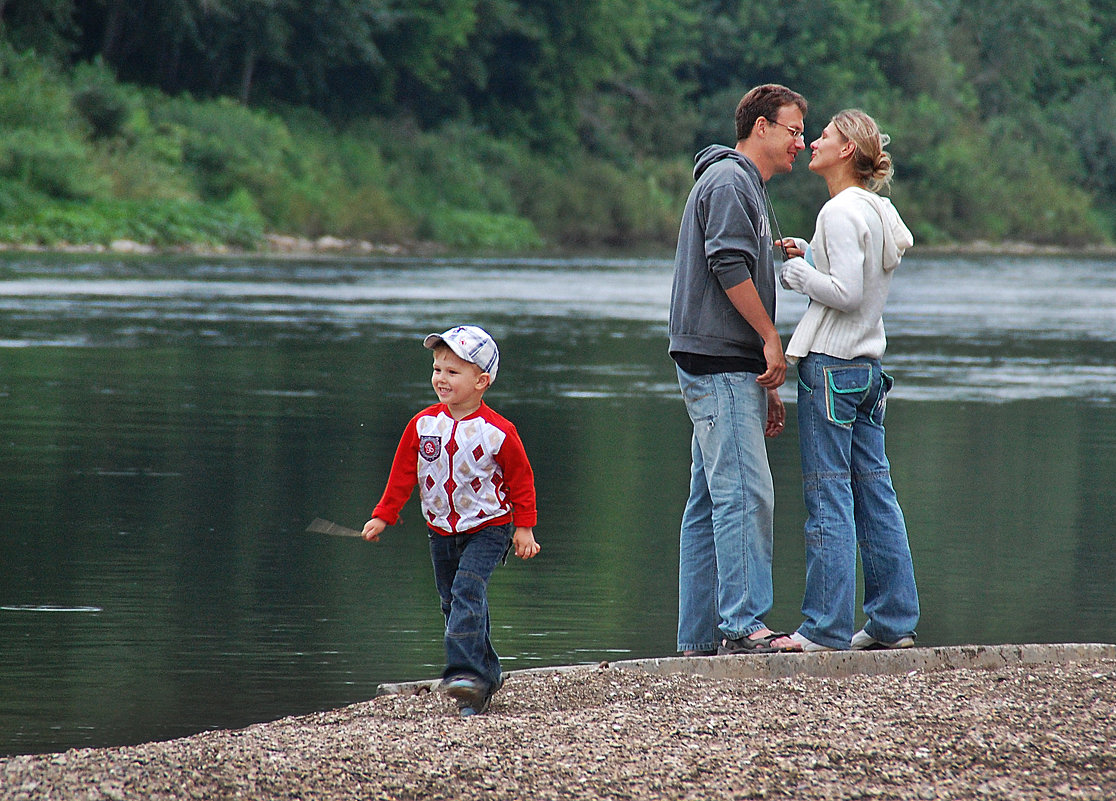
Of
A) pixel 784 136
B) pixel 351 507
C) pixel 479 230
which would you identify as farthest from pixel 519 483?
pixel 479 230

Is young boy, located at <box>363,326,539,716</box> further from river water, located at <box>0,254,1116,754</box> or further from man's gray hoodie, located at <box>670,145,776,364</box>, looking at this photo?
man's gray hoodie, located at <box>670,145,776,364</box>

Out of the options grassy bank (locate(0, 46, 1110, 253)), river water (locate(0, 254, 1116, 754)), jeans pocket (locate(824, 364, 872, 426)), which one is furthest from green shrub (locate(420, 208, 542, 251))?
jeans pocket (locate(824, 364, 872, 426))

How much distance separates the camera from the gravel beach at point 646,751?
4297mm

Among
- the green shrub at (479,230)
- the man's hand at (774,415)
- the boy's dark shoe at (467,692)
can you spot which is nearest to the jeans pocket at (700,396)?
the man's hand at (774,415)

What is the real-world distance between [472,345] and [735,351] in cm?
110

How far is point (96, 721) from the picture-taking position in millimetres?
5391

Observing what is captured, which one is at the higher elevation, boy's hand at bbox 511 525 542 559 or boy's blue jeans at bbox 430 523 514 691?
boy's hand at bbox 511 525 542 559

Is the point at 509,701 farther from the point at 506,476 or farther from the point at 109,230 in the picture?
the point at 109,230

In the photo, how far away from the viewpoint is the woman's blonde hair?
6.09m

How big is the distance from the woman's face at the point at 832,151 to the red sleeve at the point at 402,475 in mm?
1750

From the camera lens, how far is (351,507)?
9.24m

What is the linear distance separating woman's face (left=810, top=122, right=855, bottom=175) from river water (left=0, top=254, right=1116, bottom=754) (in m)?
1.81

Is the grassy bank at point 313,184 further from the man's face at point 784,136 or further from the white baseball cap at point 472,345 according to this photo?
the white baseball cap at point 472,345

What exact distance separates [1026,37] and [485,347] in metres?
105
